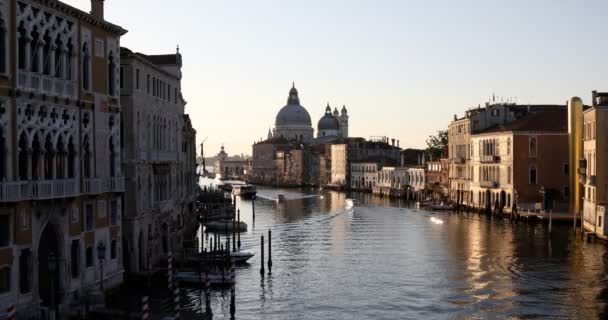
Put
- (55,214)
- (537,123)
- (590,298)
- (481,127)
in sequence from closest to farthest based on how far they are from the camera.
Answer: (55,214) < (590,298) < (537,123) < (481,127)

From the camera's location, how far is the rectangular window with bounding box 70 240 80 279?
843 inches

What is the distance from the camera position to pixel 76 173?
70.5 ft

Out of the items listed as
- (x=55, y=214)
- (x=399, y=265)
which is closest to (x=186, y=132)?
(x=399, y=265)

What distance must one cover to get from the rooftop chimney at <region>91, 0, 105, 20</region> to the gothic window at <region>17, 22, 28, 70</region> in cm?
415

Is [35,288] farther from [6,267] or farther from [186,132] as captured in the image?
[186,132]

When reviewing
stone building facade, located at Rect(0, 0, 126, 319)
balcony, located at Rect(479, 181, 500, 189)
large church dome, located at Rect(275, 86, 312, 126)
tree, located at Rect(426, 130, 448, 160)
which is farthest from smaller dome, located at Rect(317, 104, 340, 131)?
stone building facade, located at Rect(0, 0, 126, 319)

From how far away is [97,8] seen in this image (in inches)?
915

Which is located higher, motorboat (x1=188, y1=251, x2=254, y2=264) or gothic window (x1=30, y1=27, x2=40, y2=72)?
gothic window (x1=30, y1=27, x2=40, y2=72)

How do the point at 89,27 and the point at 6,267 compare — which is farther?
the point at 89,27

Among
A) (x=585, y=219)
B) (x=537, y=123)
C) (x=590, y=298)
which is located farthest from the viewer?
(x=537, y=123)

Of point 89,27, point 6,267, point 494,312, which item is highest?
point 89,27

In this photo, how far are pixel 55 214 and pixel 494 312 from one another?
11.4 metres

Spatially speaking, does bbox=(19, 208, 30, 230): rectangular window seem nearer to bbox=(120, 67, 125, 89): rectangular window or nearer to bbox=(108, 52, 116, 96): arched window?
bbox=(108, 52, 116, 96): arched window

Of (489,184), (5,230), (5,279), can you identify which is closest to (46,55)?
(5,230)
